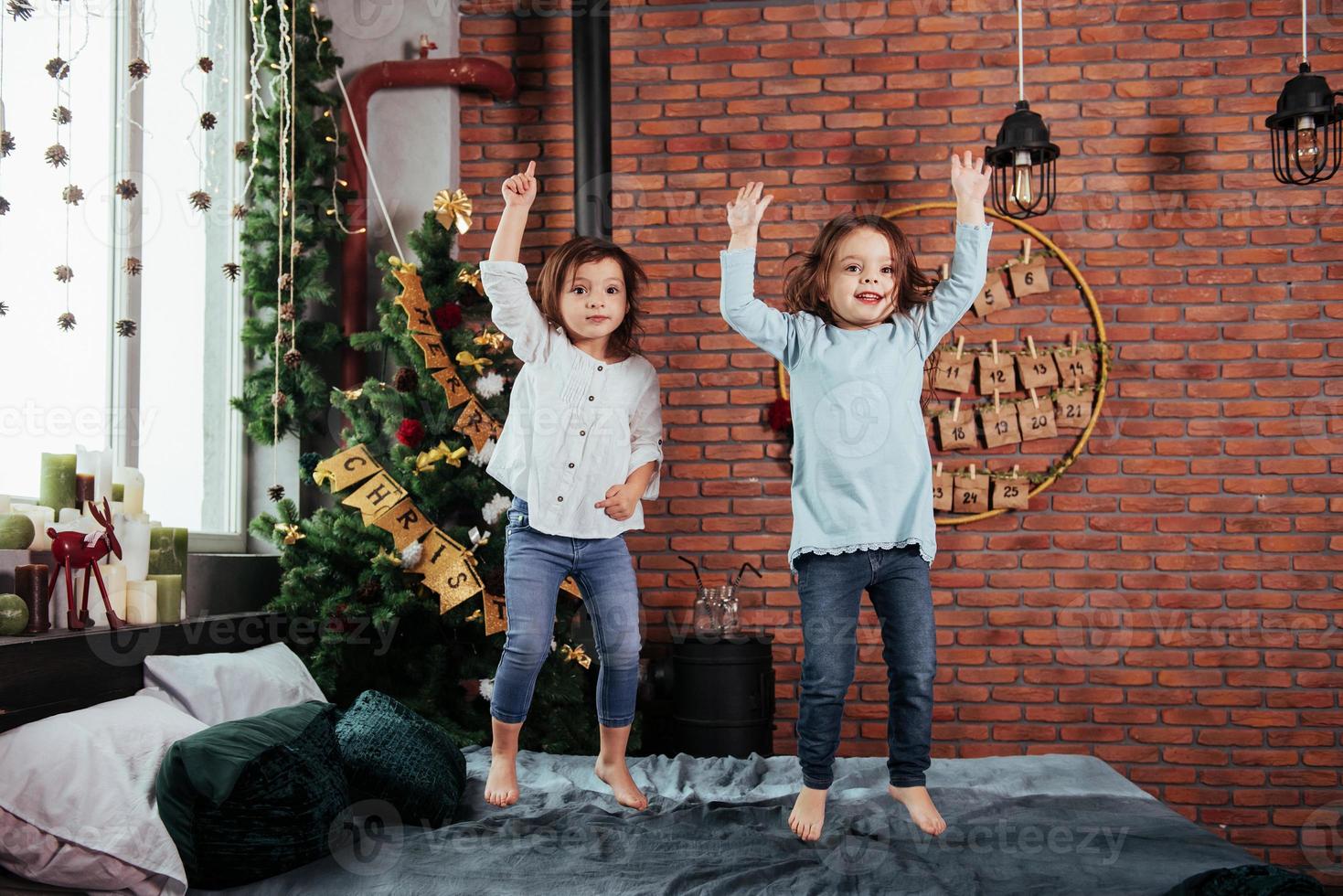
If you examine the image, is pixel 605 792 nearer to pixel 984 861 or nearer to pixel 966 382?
pixel 984 861

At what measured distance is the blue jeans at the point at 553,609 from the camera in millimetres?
2414

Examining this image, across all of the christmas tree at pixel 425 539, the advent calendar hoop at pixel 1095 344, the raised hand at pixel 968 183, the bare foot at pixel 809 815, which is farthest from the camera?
the advent calendar hoop at pixel 1095 344

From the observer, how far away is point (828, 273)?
236 cm

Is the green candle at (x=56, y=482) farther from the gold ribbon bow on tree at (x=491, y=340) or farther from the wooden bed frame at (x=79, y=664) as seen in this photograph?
the gold ribbon bow on tree at (x=491, y=340)

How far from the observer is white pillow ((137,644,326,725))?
2.42m

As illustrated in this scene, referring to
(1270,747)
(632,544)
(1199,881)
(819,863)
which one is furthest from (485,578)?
(1270,747)

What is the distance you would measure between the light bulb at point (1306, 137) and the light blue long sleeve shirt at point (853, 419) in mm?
1662

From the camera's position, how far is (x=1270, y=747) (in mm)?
3682

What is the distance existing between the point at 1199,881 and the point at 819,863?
2.09ft

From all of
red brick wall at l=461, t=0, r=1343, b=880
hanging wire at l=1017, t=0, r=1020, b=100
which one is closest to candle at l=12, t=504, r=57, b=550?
red brick wall at l=461, t=0, r=1343, b=880

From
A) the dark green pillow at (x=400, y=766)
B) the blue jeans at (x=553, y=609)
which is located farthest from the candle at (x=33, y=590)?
the blue jeans at (x=553, y=609)

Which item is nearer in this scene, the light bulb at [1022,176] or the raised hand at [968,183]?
the raised hand at [968,183]

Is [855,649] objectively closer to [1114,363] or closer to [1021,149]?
[1021,149]

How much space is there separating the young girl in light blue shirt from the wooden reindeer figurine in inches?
56.7
